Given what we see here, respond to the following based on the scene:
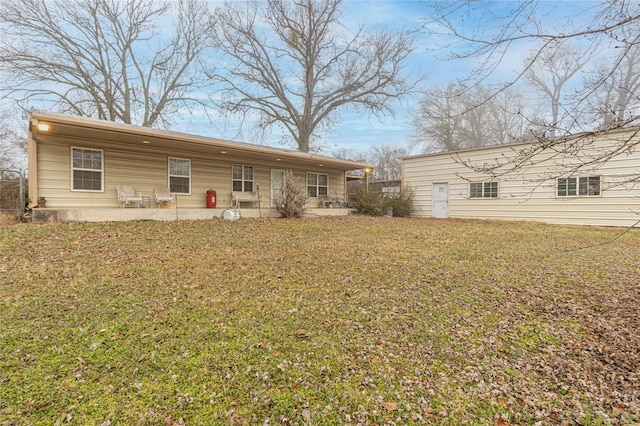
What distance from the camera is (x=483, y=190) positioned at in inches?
571

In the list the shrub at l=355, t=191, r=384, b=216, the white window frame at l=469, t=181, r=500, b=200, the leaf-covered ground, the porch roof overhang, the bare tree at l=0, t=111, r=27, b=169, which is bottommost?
the leaf-covered ground

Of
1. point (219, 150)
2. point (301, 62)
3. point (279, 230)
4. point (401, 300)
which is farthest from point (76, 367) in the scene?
point (301, 62)

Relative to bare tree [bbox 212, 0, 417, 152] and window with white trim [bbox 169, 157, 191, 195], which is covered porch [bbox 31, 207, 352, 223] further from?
bare tree [bbox 212, 0, 417, 152]

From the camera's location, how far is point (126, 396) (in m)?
2.15

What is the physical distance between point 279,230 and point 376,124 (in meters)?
14.4

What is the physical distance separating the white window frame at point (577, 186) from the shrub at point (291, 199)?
9.96m

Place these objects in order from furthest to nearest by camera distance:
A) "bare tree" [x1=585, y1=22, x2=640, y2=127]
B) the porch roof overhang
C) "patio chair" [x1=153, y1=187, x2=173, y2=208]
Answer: "patio chair" [x1=153, y1=187, x2=173, y2=208] < the porch roof overhang < "bare tree" [x1=585, y1=22, x2=640, y2=127]

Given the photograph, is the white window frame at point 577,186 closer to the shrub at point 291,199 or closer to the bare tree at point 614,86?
the bare tree at point 614,86

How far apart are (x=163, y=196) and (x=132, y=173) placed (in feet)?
3.77

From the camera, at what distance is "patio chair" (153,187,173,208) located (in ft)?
33.2

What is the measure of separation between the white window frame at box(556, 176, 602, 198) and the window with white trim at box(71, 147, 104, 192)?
16.1 meters

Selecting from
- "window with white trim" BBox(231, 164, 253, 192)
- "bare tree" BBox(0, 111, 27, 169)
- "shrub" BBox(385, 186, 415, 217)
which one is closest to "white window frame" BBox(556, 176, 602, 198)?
"shrub" BBox(385, 186, 415, 217)

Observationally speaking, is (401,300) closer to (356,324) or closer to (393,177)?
(356,324)

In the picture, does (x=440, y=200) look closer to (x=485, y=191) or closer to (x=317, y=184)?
(x=485, y=191)
